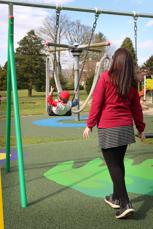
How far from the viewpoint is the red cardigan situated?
3541 millimetres

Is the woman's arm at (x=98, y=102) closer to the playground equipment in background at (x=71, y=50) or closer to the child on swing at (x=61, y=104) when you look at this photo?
the playground equipment in background at (x=71, y=50)

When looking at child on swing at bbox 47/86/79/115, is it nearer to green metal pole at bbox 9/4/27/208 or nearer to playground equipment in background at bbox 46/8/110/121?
playground equipment in background at bbox 46/8/110/121

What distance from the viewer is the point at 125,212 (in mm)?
3508

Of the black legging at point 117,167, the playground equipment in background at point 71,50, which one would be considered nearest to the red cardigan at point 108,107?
the black legging at point 117,167

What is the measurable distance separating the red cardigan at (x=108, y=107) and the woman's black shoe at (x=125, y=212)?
2.51ft

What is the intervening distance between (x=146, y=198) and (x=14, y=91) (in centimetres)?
187

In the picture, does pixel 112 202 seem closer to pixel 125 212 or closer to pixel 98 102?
pixel 125 212

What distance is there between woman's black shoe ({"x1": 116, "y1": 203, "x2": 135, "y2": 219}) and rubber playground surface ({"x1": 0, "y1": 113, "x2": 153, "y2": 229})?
5cm

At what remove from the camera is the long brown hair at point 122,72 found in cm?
349

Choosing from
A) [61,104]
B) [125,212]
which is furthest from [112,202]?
[61,104]

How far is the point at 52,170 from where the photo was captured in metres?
5.53

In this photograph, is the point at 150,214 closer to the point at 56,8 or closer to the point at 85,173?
the point at 85,173

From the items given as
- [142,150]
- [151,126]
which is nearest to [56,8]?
[142,150]

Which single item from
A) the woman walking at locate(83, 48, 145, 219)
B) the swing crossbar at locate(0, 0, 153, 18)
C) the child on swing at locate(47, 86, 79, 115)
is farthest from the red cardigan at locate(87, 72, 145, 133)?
the child on swing at locate(47, 86, 79, 115)
